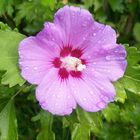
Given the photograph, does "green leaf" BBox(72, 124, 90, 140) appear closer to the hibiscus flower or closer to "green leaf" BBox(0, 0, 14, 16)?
the hibiscus flower

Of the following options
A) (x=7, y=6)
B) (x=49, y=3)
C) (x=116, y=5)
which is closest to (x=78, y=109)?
(x=49, y=3)

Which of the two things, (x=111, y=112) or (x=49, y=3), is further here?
(x=111, y=112)

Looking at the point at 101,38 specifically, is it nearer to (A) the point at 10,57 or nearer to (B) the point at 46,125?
(A) the point at 10,57

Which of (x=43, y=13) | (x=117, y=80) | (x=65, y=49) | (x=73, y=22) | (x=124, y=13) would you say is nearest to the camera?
(x=73, y=22)

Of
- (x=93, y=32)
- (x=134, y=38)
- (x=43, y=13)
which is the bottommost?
(x=134, y=38)

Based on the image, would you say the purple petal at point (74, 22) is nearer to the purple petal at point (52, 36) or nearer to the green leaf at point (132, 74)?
the purple petal at point (52, 36)

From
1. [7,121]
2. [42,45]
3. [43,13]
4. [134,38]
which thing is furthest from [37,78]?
[134,38]

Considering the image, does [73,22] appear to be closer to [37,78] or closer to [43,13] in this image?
[37,78]
